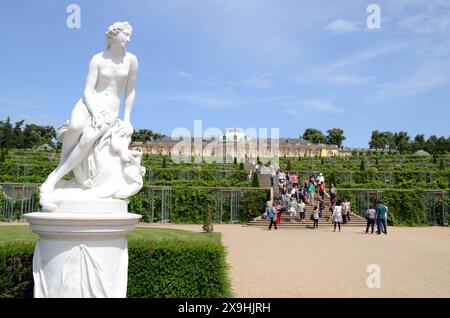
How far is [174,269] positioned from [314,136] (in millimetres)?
106625

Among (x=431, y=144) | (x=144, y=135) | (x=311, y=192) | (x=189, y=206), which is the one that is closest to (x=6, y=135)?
(x=144, y=135)

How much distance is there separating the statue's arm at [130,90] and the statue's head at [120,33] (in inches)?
10.5

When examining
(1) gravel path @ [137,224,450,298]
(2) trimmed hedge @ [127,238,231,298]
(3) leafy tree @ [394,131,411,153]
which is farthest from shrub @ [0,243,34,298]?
(3) leafy tree @ [394,131,411,153]

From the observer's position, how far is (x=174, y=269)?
6.91 metres

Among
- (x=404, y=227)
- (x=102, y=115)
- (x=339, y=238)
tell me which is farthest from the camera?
(x=404, y=227)

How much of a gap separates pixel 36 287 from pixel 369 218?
15696mm

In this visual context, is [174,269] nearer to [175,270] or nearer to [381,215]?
[175,270]

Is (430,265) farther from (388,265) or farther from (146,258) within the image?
(146,258)

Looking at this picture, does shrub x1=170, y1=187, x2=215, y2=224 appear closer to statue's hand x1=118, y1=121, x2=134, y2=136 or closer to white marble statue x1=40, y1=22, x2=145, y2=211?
statue's hand x1=118, y1=121, x2=134, y2=136

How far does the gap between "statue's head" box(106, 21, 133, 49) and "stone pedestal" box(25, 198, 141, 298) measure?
2.01m

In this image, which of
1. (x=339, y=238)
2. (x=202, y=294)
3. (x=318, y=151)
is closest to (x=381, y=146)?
(x=318, y=151)

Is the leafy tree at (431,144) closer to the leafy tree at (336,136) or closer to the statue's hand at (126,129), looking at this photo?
the leafy tree at (336,136)

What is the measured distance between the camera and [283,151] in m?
99.3

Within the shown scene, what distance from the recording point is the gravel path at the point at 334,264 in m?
8.01
